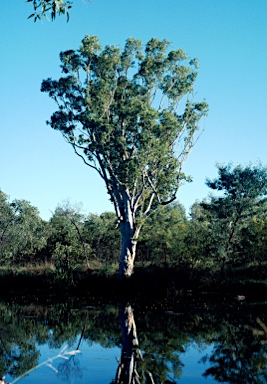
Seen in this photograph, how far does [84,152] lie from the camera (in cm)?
2520

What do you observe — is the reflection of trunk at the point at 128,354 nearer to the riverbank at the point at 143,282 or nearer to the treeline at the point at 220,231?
the riverbank at the point at 143,282

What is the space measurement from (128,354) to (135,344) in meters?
1.06

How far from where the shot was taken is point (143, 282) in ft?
76.3

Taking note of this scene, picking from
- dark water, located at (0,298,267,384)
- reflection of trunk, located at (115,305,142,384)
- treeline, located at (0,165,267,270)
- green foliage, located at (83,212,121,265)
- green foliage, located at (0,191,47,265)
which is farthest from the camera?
green foliage, located at (0,191,47,265)

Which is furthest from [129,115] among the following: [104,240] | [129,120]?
[104,240]

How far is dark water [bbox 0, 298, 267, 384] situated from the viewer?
8711 millimetres

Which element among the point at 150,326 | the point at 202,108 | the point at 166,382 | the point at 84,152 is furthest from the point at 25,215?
the point at 166,382

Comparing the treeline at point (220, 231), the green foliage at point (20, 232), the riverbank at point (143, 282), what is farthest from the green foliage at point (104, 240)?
the riverbank at point (143, 282)

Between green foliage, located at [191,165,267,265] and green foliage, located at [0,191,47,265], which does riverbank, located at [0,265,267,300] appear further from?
green foliage, located at [0,191,47,265]

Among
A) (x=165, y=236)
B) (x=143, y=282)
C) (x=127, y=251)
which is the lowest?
(x=143, y=282)

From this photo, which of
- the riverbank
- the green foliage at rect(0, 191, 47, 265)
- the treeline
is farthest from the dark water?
the green foliage at rect(0, 191, 47, 265)

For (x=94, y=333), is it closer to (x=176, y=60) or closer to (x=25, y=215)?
(x=176, y=60)

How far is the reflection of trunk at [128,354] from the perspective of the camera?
829 cm

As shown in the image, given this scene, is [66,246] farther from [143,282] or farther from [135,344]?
[135,344]
